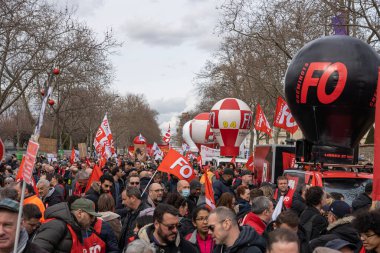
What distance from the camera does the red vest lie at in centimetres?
548

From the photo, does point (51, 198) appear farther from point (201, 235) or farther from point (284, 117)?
point (284, 117)

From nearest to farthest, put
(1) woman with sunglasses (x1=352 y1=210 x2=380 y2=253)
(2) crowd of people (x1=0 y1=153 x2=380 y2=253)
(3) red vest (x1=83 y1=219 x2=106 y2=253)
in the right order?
A: (2) crowd of people (x1=0 y1=153 x2=380 y2=253)
(1) woman with sunglasses (x1=352 y1=210 x2=380 y2=253)
(3) red vest (x1=83 y1=219 x2=106 y2=253)

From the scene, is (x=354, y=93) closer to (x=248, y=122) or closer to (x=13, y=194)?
(x=13, y=194)

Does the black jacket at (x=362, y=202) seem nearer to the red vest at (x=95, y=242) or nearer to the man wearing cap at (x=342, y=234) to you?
the man wearing cap at (x=342, y=234)

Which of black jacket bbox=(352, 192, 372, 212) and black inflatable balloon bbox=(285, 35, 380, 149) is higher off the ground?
black inflatable balloon bbox=(285, 35, 380, 149)

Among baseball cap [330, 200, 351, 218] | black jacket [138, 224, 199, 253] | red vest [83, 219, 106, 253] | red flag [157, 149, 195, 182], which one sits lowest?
red vest [83, 219, 106, 253]

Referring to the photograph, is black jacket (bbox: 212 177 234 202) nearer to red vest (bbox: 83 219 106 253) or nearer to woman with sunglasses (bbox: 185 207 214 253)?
woman with sunglasses (bbox: 185 207 214 253)

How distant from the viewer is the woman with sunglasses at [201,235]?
19.2 feet

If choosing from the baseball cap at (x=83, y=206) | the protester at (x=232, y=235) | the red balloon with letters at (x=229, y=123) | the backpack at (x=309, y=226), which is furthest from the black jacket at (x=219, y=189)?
the red balloon with letters at (x=229, y=123)

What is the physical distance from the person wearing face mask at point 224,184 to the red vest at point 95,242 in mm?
5255

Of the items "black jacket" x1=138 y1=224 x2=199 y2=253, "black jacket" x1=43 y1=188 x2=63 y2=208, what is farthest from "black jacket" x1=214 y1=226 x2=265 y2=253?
"black jacket" x1=43 y1=188 x2=63 y2=208

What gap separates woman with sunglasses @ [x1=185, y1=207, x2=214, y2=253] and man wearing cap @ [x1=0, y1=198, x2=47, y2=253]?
7.48 ft

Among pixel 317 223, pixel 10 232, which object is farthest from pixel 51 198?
pixel 10 232

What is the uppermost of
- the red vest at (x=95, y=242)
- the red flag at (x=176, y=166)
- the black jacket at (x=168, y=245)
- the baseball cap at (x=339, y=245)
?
the red flag at (x=176, y=166)
